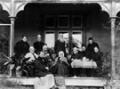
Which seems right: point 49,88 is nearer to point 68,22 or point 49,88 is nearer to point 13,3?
point 13,3

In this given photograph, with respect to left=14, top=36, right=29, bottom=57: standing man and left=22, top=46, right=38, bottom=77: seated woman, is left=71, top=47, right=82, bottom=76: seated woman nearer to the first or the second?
left=22, top=46, right=38, bottom=77: seated woman

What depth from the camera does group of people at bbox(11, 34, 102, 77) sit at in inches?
538

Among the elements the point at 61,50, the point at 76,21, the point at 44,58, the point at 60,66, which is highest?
the point at 76,21

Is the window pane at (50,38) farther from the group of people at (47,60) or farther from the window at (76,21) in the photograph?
the group of people at (47,60)

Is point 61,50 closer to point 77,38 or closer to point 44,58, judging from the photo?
point 44,58

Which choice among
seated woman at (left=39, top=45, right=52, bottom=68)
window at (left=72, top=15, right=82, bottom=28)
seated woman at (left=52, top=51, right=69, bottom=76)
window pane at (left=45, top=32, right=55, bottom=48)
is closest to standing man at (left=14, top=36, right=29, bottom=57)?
seated woman at (left=39, top=45, right=52, bottom=68)

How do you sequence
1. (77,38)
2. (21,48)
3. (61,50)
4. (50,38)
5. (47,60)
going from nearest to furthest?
1. (47,60)
2. (21,48)
3. (61,50)
4. (77,38)
5. (50,38)

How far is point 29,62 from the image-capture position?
13.6m

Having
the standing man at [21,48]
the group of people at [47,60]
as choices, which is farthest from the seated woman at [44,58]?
the standing man at [21,48]

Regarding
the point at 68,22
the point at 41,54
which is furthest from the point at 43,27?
the point at 41,54

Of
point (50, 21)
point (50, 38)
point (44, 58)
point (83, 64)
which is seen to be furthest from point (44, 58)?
point (50, 21)

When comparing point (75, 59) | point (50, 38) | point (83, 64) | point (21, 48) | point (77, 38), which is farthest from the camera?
point (50, 38)

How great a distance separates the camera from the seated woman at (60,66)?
1366 cm

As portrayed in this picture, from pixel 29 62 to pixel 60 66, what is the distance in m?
1.13
